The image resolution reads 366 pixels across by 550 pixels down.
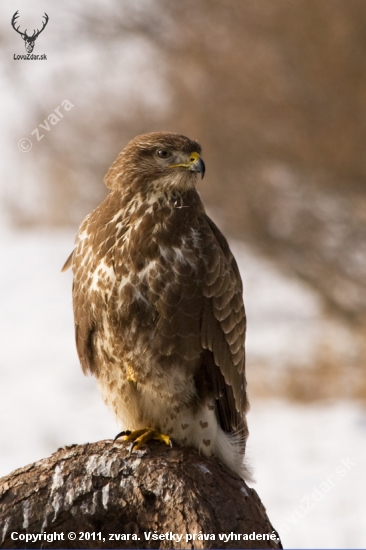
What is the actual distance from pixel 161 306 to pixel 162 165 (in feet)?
2.33

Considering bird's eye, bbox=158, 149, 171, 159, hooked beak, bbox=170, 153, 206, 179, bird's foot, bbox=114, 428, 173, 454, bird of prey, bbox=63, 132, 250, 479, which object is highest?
bird's eye, bbox=158, 149, 171, 159

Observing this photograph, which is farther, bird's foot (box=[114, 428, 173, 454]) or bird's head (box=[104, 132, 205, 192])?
bird's head (box=[104, 132, 205, 192])

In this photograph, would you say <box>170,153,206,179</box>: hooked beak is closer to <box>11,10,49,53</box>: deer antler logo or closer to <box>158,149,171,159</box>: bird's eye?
<box>158,149,171,159</box>: bird's eye

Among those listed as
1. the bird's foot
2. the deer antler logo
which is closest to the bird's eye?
the bird's foot

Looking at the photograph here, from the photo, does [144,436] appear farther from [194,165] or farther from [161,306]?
[194,165]

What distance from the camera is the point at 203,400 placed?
3.99 meters

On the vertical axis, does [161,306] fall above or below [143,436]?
above

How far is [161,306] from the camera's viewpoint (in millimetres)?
3760

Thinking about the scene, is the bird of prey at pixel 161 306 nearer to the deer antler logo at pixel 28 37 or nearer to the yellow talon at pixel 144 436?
the yellow talon at pixel 144 436

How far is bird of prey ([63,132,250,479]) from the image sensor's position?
3.77 metres

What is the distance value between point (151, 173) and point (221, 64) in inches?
279

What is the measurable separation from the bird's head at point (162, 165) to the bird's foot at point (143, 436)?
1160 mm

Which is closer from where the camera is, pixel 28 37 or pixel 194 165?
pixel 194 165

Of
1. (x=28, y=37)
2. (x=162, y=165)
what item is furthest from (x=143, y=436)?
(x=28, y=37)
